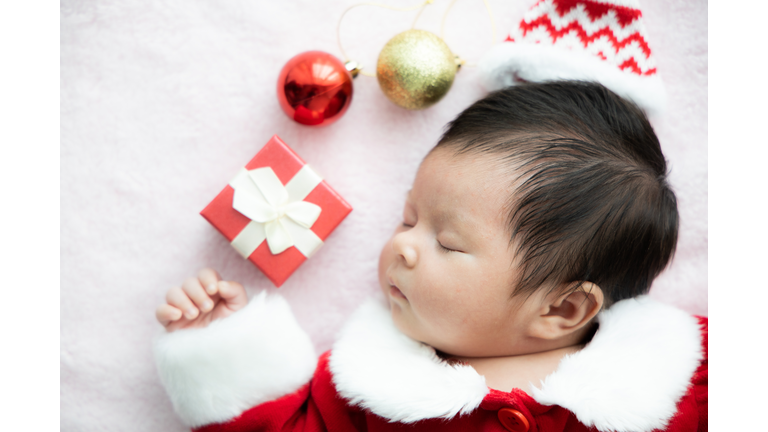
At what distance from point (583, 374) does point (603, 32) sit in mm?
776

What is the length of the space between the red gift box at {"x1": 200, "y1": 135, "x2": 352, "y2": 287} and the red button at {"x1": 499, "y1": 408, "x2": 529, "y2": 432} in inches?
21.5

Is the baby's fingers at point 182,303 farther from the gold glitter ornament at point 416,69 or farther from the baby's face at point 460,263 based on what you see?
the gold glitter ornament at point 416,69

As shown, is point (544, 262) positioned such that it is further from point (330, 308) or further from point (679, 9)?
point (679, 9)

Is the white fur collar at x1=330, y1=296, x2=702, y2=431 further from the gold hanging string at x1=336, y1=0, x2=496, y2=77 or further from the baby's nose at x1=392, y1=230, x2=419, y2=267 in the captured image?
the gold hanging string at x1=336, y1=0, x2=496, y2=77

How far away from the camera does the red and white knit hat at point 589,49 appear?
3.62 ft

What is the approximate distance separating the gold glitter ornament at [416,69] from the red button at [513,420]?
0.72 meters

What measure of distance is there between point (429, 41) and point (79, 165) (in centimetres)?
93

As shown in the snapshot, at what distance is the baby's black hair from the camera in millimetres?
918

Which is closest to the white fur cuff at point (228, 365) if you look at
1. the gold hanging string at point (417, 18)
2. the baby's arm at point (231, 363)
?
the baby's arm at point (231, 363)

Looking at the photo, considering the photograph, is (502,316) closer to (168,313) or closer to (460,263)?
(460,263)

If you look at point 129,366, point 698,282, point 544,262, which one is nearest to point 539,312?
point 544,262

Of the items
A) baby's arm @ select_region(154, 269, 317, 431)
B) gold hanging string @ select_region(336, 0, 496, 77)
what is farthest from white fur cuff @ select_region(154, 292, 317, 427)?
gold hanging string @ select_region(336, 0, 496, 77)

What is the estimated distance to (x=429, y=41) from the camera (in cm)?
115

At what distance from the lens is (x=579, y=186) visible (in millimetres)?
920
